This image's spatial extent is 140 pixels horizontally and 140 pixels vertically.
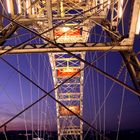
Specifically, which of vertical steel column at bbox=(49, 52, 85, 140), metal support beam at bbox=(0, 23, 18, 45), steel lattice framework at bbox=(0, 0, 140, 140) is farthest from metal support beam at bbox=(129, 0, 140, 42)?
vertical steel column at bbox=(49, 52, 85, 140)

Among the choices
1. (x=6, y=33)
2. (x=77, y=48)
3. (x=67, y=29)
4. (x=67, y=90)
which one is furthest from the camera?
(x=67, y=90)

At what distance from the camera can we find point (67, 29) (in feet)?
48.2

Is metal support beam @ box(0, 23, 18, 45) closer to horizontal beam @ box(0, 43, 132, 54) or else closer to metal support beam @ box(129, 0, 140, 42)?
horizontal beam @ box(0, 43, 132, 54)

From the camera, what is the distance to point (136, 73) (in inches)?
217

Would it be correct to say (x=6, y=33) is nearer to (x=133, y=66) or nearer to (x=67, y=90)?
(x=133, y=66)

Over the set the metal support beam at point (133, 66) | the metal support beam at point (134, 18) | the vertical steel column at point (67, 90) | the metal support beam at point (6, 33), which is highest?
the metal support beam at point (134, 18)

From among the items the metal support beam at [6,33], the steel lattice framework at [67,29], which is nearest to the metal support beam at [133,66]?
the steel lattice framework at [67,29]

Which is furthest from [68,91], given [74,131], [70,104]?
[74,131]

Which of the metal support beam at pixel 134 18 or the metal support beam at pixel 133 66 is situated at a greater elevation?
the metal support beam at pixel 134 18

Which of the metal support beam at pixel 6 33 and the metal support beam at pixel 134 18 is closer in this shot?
the metal support beam at pixel 134 18

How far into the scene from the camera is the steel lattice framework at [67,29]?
6.09 m

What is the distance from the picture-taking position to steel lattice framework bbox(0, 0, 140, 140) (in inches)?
240

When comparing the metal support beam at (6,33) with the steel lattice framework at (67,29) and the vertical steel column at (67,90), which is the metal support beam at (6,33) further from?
the vertical steel column at (67,90)

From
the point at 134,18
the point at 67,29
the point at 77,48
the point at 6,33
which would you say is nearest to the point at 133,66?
the point at 134,18
